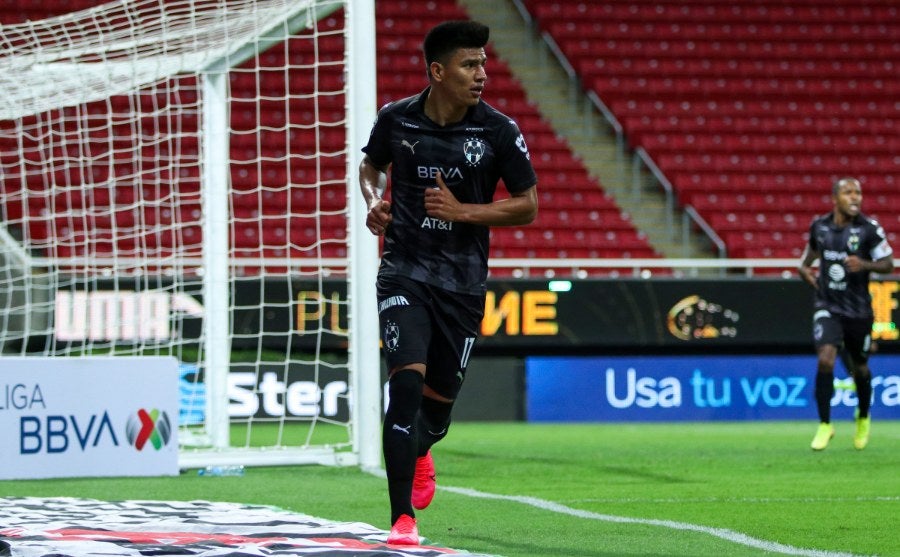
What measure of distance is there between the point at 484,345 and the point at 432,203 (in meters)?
10.9

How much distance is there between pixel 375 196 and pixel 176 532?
55.2 inches

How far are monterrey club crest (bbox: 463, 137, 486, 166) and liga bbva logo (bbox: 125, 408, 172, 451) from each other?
416cm

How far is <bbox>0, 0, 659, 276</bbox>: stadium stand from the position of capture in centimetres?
1794

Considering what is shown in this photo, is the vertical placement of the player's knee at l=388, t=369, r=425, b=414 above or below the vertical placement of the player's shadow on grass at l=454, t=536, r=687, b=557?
above

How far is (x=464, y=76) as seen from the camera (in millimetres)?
5312

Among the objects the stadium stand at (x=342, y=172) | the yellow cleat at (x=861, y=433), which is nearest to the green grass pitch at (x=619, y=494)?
the yellow cleat at (x=861, y=433)

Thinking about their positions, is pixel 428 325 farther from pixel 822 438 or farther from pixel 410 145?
pixel 822 438

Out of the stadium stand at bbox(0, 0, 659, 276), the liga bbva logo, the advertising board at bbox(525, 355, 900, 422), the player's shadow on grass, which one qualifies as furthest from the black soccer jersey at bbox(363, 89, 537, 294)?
the stadium stand at bbox(0, 0, 659, 276)

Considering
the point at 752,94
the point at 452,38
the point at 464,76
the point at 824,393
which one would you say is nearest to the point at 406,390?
the point at 464,76

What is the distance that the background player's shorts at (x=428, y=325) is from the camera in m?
5.25

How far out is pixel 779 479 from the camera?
330 inches

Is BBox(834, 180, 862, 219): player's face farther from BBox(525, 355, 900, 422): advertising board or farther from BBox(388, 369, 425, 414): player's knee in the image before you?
BBox(388, 369, 425, 414): player's knee

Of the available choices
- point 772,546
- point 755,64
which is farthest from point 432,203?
point 755,64

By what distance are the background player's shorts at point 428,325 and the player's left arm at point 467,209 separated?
28 centimetres
